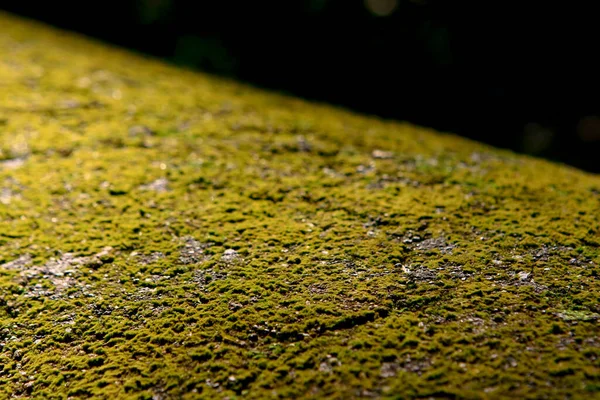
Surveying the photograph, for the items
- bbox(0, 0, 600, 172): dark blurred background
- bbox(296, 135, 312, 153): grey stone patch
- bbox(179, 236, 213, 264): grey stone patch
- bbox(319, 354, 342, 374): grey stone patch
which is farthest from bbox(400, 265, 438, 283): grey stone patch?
bbox(0, 0, 600, 172): dark blurred background

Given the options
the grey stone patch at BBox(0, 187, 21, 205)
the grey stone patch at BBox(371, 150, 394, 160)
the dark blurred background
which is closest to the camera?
the grey stone patch at BBox(0, 187, 21, 205)

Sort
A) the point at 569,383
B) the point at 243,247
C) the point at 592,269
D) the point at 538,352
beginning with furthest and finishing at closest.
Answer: the point at 243,247 < the point at 592,269 < the point at 538,352 < the point at 569,383

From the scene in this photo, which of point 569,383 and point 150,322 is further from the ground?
point 569,383

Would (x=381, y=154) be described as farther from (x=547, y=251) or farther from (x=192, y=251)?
(x=192, y=251)

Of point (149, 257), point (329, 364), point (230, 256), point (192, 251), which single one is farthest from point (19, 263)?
point (329, 364)

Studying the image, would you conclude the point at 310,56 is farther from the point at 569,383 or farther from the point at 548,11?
Answer: the point at 569,383

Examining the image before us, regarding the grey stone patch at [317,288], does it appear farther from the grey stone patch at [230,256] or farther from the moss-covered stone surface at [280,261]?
the grey stone patch at [230,256]

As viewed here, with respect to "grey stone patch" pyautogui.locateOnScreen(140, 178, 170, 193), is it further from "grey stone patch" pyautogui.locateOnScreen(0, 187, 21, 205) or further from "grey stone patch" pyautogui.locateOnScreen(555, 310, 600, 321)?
"grey stone patch" pyautogui.locateOnScreen(555, 310, 600, 321)

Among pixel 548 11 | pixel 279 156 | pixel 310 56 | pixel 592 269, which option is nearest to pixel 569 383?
pixel 592 269
